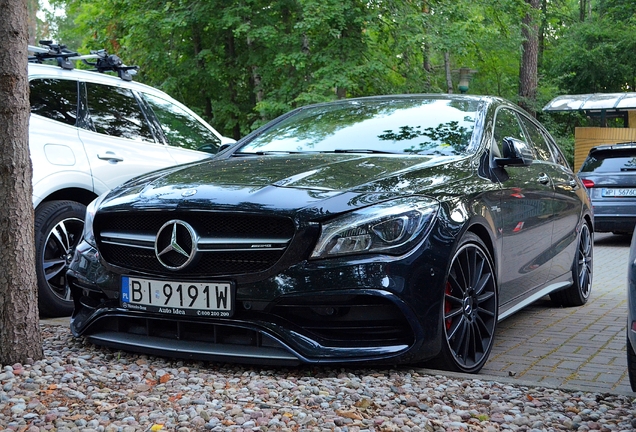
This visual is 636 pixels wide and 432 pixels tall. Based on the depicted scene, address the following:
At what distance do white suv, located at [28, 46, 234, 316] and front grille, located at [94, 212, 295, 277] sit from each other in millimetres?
1650

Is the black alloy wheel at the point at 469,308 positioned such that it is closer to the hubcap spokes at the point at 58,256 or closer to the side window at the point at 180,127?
the hubcap spokes at the point at 58,256

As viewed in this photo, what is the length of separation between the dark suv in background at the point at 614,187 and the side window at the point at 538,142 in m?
6.10

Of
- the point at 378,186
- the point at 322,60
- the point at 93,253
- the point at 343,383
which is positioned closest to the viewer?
the point at 343,383

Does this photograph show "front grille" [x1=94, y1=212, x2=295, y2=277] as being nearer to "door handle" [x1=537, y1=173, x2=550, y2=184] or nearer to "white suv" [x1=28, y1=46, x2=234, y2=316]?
"white suv" [x1=28, y1=46, x2=234, y2=316]

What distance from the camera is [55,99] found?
607cm

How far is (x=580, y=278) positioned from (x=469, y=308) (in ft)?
9.21

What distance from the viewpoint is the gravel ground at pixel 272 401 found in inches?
127

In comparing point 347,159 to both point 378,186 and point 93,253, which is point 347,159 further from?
point 93,253

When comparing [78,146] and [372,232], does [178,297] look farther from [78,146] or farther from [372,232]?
[78,146]

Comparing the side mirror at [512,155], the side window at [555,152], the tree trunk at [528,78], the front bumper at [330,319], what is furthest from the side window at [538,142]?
the tree trunk at [528,78]

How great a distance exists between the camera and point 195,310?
394 centimetres

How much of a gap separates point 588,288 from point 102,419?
4.89 metres

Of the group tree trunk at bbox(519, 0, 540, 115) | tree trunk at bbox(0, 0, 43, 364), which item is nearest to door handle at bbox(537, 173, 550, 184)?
tree trunk at bbox(0, 0, 43, 364)

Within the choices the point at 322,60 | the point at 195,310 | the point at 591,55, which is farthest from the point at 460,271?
the point at 591,55
